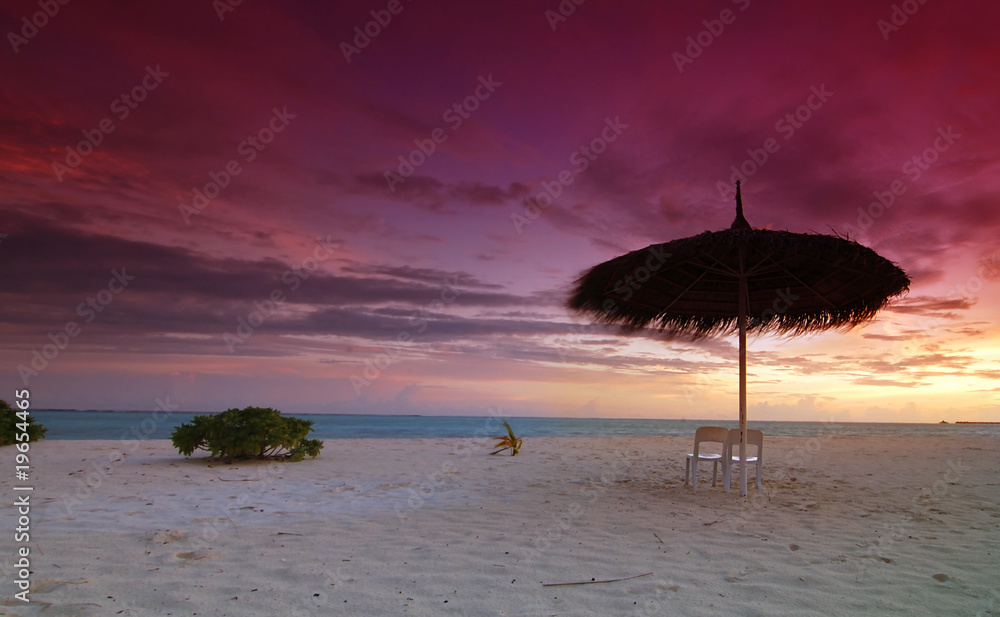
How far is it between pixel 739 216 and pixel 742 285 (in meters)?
0.78

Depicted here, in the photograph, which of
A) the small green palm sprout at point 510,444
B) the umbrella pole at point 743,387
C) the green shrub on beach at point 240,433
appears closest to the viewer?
the umbrella pole at point 743,387

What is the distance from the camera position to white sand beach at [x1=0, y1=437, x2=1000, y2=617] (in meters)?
2.70

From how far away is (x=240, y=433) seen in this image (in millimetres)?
8266

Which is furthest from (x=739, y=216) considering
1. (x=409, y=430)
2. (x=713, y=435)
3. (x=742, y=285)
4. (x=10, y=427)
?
(x=409, y=430)

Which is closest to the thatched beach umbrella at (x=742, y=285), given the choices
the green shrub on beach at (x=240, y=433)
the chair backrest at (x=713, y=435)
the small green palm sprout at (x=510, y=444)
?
the chair backrest at (x=713, y=435)

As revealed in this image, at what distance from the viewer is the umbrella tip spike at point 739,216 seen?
19.2ft

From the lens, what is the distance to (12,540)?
3.65 metres

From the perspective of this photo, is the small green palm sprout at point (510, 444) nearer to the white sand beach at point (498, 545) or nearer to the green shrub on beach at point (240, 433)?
the white sand beach at point (498, 545)

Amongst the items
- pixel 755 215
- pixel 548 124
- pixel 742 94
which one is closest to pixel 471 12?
pixel 548 124

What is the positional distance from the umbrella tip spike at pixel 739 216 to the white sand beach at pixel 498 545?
289 centimetres

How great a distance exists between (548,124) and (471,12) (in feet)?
8.20

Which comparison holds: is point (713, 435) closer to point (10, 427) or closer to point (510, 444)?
point (510, 444)

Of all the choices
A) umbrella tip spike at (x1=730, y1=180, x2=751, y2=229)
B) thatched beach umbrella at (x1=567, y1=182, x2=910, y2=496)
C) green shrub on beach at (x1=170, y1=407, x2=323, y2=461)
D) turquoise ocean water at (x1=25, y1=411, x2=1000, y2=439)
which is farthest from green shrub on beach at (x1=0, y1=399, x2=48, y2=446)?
umbrella tip spike at (x1=730, y1=180, x2=751, y2=229)

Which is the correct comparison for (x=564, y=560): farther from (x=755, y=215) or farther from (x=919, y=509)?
(x=755, y=215)
